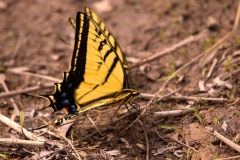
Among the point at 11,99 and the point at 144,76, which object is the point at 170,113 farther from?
the point at 11,99

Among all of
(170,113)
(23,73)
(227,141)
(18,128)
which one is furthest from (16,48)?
(227,141)

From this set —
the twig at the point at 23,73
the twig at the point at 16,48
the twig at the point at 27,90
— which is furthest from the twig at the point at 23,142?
the twig at the point at 16,48

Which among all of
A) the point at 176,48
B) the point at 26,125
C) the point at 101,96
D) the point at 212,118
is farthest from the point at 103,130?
the point at 176,48

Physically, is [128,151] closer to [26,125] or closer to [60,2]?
[26,125]

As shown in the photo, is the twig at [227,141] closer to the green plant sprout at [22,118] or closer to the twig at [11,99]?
the green plant sprout at [22,118]

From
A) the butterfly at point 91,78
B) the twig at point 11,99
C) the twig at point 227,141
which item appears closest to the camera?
the twig at point 227,141
